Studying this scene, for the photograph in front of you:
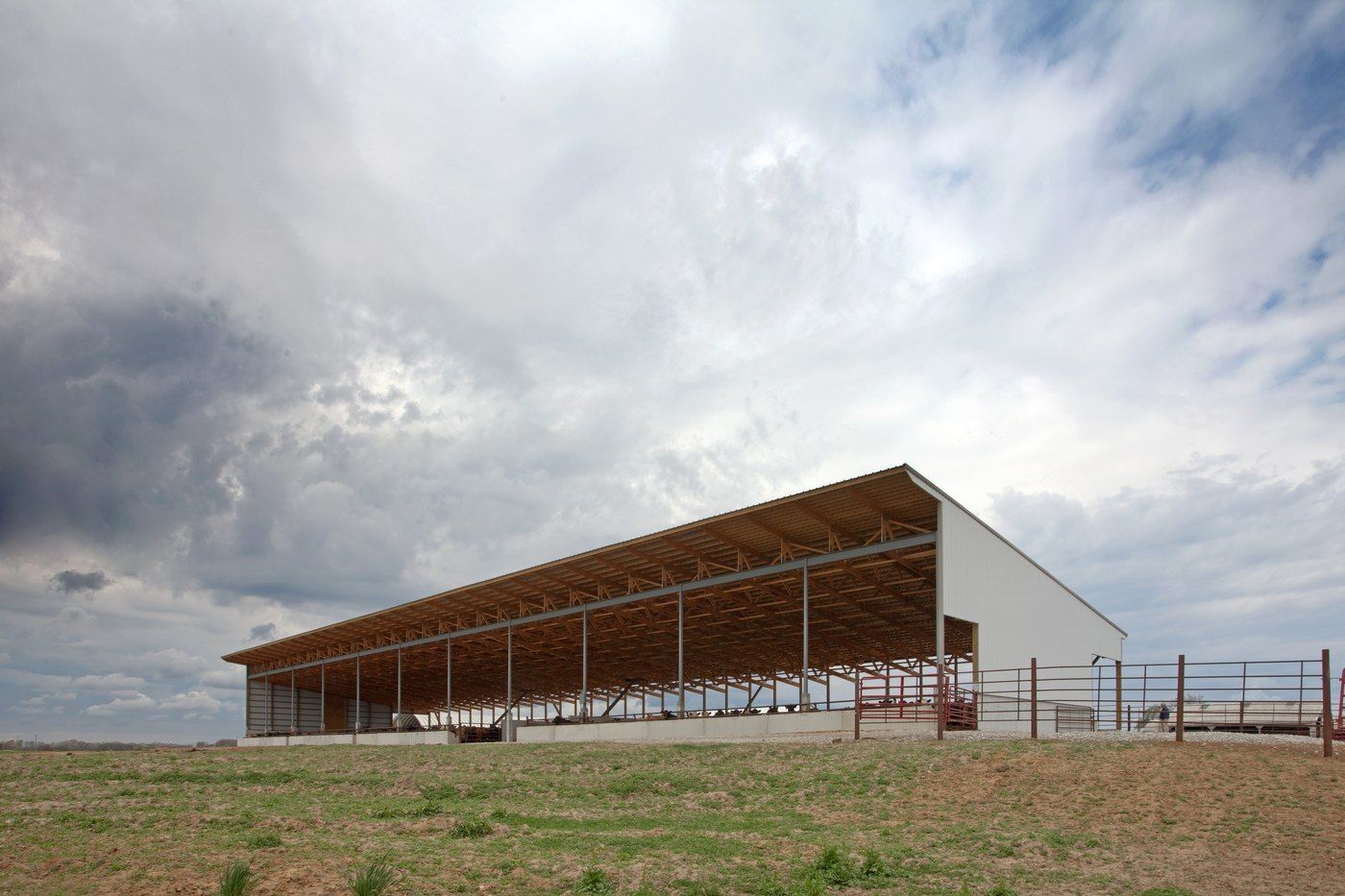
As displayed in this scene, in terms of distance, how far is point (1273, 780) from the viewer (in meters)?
17.5

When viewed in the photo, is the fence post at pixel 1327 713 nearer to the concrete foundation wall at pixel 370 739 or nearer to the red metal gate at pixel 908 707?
the red metal gate at pixel 908 707

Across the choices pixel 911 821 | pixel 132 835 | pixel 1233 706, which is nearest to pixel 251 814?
pixel 132 835

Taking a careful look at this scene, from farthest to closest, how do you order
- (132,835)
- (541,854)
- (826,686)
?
1. (826,686)
2. (132,835)
3. (541,854)

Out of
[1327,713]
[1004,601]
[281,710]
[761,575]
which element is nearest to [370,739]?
[281,710]

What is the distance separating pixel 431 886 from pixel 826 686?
2027 inches

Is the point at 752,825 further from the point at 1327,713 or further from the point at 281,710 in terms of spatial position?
the point at 281,710

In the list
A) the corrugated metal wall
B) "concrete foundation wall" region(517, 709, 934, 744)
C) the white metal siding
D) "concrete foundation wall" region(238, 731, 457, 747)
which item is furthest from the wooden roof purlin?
the corrugated metal wall

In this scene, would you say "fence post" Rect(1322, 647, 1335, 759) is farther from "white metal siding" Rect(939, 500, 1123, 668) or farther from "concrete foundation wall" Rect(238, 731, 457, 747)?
"concrete foundation wall" Rect(238, 731, 457, 747)

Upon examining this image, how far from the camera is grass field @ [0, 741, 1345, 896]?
41.5 ft

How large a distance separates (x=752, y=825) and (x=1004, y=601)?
2103 centimetres

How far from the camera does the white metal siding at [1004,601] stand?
31.6 m

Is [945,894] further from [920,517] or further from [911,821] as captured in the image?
[920,517]

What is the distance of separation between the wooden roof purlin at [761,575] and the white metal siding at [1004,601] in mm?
1210

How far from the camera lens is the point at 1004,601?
1364 inches
